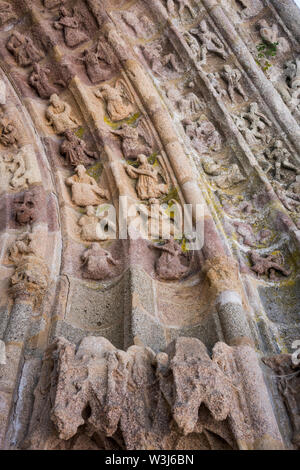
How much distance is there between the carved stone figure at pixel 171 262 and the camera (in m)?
3.10

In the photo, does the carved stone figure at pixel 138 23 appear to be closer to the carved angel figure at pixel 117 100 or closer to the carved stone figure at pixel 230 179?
the carved angel figure at pixel 117 100

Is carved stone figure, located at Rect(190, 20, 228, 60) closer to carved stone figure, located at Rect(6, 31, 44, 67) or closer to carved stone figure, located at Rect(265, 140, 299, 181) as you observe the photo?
carved stone figure, located at Rect(265, 140, 299, 181)

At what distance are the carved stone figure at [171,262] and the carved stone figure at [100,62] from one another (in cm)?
230

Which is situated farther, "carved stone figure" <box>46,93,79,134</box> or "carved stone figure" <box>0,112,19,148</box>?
"carved stone figure" <box>46,93,79,134</box>

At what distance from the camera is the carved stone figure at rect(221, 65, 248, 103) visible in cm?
457

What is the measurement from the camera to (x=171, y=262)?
10.3ft

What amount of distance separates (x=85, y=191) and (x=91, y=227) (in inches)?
16.9

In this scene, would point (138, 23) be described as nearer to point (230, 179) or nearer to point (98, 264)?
point (230, 179)

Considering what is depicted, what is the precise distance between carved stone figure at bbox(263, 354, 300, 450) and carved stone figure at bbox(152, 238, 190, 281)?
2.91ft

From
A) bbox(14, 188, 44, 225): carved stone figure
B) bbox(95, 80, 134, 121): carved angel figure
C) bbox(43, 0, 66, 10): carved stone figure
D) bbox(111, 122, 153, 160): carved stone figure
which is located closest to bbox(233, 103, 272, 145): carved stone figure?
bbox(111, 122, 153, 160): carved stone figure

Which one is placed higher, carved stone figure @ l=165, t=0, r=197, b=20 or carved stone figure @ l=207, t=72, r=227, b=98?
carved stone figure @ l=165, t=0, r=197, b=20

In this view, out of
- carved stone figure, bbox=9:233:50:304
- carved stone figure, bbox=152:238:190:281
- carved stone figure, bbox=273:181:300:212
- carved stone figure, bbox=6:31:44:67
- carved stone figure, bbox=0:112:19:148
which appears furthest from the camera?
carved stone figure, bbox=6:31:44:67

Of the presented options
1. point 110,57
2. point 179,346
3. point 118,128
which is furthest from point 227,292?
point 110,57

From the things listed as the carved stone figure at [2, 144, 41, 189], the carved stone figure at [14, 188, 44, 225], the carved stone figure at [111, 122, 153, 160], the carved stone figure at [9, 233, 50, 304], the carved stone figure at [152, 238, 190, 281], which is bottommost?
the carved stone figure at [152, 238, 190, 281]
